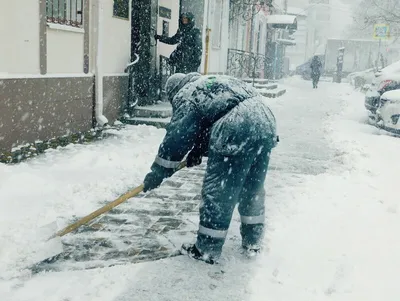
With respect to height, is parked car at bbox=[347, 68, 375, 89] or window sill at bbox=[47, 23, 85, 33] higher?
window sill at bbox=[47, 23, 85, 33]

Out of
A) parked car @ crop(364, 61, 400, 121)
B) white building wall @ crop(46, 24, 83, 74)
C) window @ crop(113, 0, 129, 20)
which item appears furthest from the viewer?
parked car @ crop(364, 61, 400, 121)

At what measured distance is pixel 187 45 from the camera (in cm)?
934

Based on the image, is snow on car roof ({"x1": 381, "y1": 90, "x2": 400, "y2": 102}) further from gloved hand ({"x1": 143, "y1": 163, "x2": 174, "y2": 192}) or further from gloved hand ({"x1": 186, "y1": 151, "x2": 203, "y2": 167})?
gloved hand ({"x1": 143, "y1": 163, "x2": 174, "y2": 192})

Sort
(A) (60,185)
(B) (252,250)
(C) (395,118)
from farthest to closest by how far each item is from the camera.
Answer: (C) (395,118) → (A) (60,185) → (B) (252,250)

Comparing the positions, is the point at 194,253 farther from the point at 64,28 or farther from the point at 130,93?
the point at 130,93

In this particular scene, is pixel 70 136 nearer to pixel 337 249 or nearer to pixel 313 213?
pixel 313 213

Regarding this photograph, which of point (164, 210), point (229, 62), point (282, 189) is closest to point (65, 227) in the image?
point (164, 210)

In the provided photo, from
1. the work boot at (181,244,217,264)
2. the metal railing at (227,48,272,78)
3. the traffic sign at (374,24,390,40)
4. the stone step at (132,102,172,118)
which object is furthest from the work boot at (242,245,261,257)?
the traffic sign at (374,24,390,40)

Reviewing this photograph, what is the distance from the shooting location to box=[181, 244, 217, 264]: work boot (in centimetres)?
352

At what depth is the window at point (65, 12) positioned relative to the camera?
7.42 meters

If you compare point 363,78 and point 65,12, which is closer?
point 65,12

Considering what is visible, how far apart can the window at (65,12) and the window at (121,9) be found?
1240 millimetres

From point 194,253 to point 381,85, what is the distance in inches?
349

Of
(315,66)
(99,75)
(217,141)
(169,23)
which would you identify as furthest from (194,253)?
(315,66)
